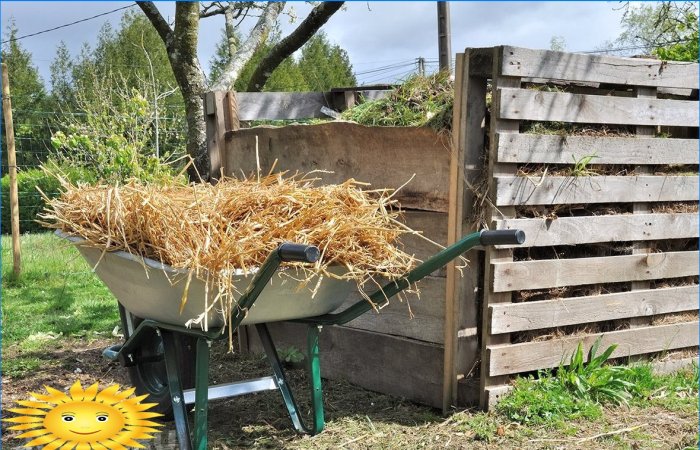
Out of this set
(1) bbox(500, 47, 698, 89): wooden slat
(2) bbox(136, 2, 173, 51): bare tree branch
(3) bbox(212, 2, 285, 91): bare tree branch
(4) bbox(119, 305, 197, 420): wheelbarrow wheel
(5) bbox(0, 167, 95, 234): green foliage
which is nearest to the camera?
(1) bbox(500, 47, 698, 89): wooden slat

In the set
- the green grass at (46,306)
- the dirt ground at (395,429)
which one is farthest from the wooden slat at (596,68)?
the green grass at (46,306)

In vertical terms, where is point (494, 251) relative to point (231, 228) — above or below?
below

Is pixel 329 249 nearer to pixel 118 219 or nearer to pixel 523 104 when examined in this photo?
pixel 118 219

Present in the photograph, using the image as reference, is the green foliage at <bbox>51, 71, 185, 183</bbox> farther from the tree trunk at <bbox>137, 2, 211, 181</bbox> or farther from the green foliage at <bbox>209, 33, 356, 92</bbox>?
the green foliage at <bbox>209, 33, 356, 92</bbox>

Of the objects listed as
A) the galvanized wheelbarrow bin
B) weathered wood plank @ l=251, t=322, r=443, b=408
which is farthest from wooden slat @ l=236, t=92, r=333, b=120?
the galvanized wheelbarrow bin

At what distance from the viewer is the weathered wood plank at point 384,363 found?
12.5 feet

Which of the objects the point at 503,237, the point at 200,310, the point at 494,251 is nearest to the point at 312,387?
the point at 200,310

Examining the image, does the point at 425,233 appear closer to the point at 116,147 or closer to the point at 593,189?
the point at 593,189

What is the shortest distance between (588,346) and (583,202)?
72cm

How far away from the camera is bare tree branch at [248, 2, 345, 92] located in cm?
852

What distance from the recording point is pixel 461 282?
3.58 metres

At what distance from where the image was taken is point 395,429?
3523mm

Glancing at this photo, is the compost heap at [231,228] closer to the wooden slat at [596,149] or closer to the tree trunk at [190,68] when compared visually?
the wooden slat at [596,149]

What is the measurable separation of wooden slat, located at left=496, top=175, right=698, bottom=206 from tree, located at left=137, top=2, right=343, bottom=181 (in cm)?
388
